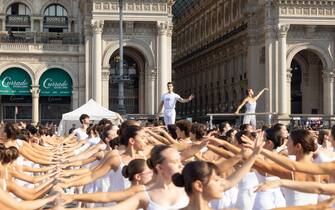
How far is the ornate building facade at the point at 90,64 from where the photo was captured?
215ft

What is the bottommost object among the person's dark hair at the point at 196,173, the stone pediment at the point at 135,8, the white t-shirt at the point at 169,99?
the person's dark hair at the point at 196,173

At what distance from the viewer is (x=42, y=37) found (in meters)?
74.4

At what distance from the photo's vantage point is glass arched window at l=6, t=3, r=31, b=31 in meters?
76.1

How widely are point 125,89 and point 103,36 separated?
744 cm

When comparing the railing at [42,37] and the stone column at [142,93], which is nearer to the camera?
the stone column at [142,93]

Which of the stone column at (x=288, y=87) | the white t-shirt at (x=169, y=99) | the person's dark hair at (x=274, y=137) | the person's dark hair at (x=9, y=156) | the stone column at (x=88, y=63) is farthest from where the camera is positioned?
the stone column at (x=88, y=63)

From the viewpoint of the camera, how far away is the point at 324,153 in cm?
1249

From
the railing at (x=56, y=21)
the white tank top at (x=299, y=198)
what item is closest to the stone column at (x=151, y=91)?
the railing at (x=56, y=21)

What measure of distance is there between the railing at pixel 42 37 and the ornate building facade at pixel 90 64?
0.10 meters

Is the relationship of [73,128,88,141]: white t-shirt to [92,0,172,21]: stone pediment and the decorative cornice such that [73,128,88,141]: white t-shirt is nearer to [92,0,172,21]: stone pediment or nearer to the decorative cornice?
the decorative cornice

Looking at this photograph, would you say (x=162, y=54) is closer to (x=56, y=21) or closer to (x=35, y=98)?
(x=35, y=98)

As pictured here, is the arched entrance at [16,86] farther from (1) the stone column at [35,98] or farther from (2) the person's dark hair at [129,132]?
(2) the person's dark hair at [129,132]

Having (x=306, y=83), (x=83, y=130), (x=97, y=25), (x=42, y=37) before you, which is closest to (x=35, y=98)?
(x=97, y=25)

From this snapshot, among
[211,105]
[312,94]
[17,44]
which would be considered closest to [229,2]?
[211,105]
